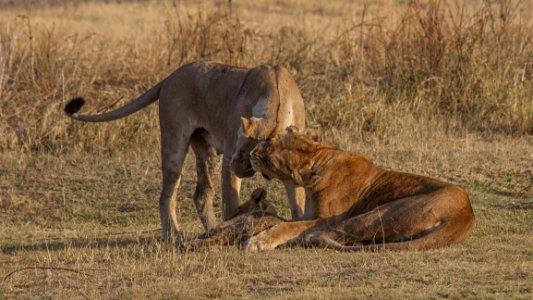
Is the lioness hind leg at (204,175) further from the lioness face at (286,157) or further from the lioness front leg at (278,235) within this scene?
the lioness front leg at (278,235)

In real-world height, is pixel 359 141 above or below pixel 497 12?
below

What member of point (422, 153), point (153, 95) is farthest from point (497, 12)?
point (153, 95)

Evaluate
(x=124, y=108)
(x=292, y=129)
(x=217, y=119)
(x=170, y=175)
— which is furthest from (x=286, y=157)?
(x=124, y=108)

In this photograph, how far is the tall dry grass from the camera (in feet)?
38.8

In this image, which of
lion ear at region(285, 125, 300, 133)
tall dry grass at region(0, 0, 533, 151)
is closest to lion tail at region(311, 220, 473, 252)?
lion ear at region(285, 125, 300, 133)

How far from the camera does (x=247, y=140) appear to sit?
7352 millimetres

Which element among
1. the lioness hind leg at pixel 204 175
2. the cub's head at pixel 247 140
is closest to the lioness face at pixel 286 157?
the cub's head at pixel 247 140

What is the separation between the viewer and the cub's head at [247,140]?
24.1ft

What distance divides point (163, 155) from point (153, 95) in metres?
0.54

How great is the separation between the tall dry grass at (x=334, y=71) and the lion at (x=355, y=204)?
431cm

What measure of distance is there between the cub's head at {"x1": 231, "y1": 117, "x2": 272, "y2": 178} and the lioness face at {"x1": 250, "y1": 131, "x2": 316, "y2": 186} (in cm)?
15

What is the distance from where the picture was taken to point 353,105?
1203 centimetres

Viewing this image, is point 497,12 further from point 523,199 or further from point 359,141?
point 523,199

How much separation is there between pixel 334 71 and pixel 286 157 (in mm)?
6229
